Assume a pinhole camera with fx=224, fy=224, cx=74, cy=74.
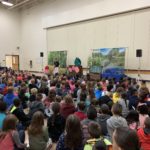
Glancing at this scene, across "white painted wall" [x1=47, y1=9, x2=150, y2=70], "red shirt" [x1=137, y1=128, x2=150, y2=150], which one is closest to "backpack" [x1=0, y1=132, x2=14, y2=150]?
"red shirt" [x1=137, y1=128, x2=150, y2=150]

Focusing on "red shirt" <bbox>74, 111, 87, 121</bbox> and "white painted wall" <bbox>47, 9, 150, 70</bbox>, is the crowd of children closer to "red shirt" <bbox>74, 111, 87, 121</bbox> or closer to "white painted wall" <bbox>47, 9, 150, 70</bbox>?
"red shirt" <bbox>74, 111, 87, 121</bbox>

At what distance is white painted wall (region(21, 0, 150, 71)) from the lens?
1164cm

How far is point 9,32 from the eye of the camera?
750 inches

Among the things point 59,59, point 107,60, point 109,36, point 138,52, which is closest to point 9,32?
point 59,59

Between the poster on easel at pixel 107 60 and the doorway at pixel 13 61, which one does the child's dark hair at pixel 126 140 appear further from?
the doorway at pixel 13 61

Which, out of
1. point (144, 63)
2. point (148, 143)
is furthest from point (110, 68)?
point (148, 143)

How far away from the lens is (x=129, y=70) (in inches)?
440

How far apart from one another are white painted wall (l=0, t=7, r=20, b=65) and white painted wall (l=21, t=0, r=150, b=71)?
0.51 metres

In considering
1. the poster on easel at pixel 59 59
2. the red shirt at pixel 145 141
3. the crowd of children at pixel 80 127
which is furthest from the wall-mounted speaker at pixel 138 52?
the red shirt at pixel 145 141

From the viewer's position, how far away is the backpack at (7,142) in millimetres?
2572

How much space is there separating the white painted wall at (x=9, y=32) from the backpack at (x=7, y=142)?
1683cm

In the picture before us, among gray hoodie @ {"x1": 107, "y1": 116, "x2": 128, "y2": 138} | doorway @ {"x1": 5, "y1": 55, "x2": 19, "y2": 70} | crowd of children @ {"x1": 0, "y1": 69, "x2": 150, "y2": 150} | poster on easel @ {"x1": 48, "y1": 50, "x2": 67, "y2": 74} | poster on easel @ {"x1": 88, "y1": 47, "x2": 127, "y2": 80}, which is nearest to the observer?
crowd of children @ {"x1": 0, "y1": 69, "x2": 150, "y2": 150}

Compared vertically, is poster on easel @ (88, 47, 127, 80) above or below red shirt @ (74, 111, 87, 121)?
above

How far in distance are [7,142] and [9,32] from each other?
17689mm
